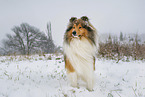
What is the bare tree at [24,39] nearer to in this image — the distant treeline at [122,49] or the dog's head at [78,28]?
the distant treeline at [122,49]

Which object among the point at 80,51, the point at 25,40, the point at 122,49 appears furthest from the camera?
the point at 25,40

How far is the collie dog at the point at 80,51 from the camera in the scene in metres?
2.36

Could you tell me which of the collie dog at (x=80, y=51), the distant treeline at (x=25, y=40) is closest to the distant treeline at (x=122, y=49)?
the collie dog at (x=80, y=51)

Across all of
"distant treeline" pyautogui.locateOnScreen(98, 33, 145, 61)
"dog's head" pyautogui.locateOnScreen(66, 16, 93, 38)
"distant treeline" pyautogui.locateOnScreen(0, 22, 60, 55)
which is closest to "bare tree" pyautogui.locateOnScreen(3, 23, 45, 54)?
"distant treeline" pyautogui.locateOnScreen(0, 22, 60, 55)

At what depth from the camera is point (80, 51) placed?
2383 millimetres

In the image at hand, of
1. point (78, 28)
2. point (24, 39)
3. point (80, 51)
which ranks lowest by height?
point (80, 51)

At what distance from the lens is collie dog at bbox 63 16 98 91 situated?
236 centimetres

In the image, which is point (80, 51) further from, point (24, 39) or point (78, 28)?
point (24, 39)

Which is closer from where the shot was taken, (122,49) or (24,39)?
(122,49)

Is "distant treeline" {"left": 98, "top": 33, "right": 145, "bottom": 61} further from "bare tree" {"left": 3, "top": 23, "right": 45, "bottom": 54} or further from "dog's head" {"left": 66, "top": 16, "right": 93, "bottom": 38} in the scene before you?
"bare tree" {"left": 3, "top": 23, "right": 45, "bottom": 54}

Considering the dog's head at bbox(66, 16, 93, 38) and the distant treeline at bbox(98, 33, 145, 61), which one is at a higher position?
the dog's head at bbox(66, 16, 93, 38)

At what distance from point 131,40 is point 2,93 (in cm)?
820

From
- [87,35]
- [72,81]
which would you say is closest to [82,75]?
[72,81]

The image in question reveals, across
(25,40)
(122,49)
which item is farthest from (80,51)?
(25,40)
